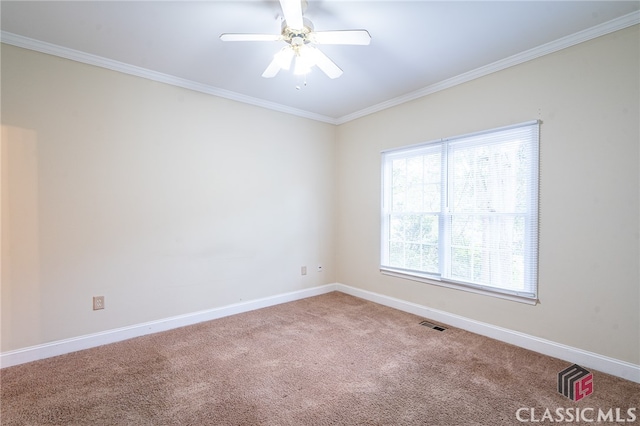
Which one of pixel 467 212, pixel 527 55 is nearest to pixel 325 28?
pixel 527 55

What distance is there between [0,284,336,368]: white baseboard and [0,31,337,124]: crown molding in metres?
2.49

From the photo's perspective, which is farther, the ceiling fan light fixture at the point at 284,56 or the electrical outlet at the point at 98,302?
the electrical outlet at the point at 98,302

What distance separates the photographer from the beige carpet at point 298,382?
188 cm

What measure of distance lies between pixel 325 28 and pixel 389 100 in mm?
1716

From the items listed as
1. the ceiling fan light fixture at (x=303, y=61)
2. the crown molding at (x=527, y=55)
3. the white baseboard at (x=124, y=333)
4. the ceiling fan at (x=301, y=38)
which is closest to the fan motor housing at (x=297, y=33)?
the ceiling fan at (x=301, y=38)

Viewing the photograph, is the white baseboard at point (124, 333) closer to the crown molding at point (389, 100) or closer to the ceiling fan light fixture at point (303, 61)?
the crown molding at point (389, 100)

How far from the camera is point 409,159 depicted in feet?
12.5

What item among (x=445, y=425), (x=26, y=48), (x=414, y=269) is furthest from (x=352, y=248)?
(x=26, y=48)

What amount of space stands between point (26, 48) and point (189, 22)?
1.46m

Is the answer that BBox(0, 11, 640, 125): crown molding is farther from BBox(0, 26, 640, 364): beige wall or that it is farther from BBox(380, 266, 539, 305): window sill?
BBox(380, 266, 539, 305): window sill

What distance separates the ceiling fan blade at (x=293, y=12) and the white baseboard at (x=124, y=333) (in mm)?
2999

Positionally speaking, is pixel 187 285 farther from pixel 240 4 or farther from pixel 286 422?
pixel 240 4

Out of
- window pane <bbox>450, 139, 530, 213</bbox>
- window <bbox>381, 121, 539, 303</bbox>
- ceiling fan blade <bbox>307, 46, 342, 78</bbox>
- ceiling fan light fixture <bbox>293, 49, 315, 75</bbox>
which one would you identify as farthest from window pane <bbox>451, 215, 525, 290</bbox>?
ceiling fan light fixture <bbox>293, 49, 315, 75</bbox>

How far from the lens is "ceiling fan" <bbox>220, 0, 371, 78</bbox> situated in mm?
1923
